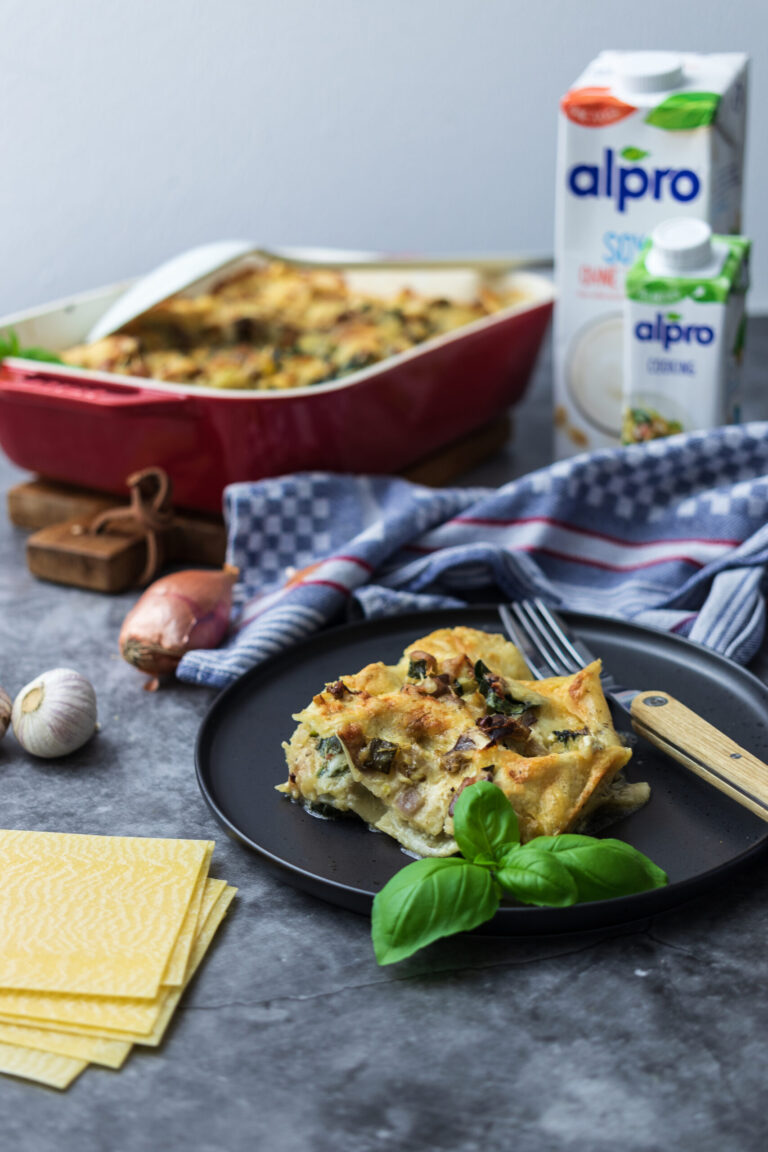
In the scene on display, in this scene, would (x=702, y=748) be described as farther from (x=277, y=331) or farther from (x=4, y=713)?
(x=277, y=331)

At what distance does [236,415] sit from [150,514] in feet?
0.63

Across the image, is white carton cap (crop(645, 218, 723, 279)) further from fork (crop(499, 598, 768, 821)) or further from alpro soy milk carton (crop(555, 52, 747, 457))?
fork (crop(499, 598, 768, 821))

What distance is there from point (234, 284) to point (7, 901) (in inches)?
60.1

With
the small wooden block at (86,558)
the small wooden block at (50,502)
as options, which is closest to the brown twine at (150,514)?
the small wooden block at (86,558)

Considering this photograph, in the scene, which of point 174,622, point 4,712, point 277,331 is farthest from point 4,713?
point 277,331

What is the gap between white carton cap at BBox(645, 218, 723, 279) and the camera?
5.37 feet

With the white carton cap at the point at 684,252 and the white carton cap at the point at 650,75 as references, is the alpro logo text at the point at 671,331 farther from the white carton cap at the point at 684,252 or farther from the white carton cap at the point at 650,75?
the white carton cap at the point at 650,75

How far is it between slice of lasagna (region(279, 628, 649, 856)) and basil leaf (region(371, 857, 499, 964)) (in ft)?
0.33

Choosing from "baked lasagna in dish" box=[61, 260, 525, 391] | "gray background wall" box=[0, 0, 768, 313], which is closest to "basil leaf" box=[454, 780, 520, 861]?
"baked lasagna in dish" box=[61, 260, 525, 391]

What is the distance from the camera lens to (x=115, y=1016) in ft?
3.04

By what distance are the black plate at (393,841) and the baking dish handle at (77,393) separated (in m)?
0.46

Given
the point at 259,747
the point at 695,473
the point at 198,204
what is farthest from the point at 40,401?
the point at 198,204

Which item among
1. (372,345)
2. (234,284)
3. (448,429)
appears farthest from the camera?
(234,284)

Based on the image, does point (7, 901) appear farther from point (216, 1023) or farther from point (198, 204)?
point (198, 204)
